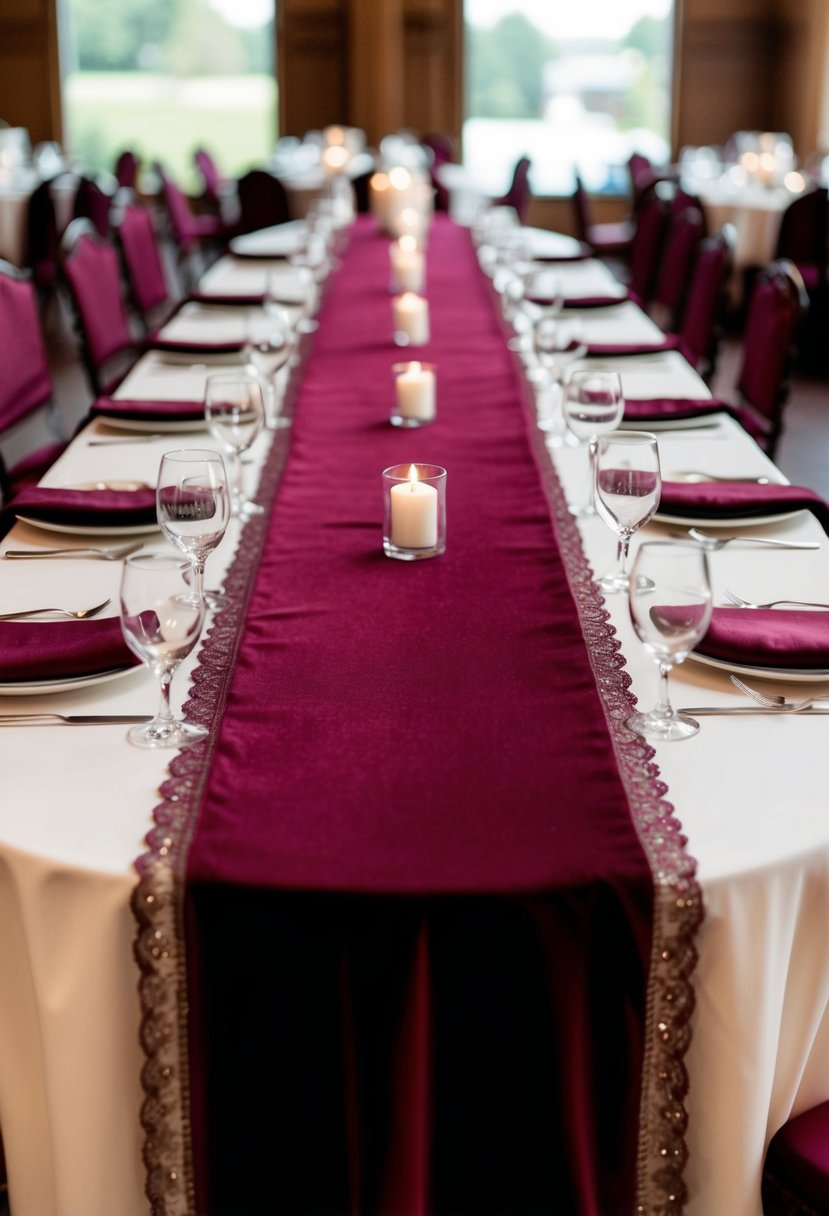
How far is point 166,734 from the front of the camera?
1441 mm

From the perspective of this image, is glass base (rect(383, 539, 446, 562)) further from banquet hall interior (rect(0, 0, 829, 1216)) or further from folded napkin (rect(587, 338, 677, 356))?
folded napkin (rect(587, 338, 677, 356))

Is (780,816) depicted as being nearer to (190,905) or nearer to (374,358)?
(190,905)

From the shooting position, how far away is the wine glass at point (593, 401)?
90.4 inches

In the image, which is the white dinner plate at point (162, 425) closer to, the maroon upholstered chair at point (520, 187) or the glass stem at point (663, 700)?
the glass stem at point (663, 700)

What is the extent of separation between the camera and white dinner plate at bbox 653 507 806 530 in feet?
6.81

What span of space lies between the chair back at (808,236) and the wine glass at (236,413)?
211 inches

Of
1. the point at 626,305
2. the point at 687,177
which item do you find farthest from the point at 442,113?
the point at 626,305

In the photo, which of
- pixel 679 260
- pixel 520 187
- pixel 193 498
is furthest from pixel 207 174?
pixel 193 498

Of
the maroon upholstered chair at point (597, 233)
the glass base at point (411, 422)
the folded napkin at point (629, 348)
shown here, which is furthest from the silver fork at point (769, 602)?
the maroon upholstered chair at point (597, 233)

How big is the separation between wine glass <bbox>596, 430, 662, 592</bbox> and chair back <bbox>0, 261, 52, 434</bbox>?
Answer: 1778mm

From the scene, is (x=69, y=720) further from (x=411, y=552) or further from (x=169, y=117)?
(x=169, y=117)

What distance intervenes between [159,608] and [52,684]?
0.24m

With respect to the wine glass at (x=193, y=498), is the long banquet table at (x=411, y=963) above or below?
below

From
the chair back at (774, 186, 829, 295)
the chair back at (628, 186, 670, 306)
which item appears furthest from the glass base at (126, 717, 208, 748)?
the chair back at (774, 186, 829, 295)
